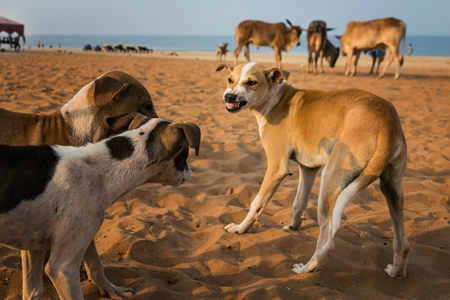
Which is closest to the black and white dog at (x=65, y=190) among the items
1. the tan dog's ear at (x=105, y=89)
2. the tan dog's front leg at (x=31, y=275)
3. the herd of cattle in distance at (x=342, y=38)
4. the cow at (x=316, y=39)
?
the tan dog's front leg at (x=31, y=275)

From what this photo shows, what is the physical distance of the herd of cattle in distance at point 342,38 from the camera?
21047 mm

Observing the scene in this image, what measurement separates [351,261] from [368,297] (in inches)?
23.6

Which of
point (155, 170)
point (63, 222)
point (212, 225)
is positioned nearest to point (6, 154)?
point (63, 222)

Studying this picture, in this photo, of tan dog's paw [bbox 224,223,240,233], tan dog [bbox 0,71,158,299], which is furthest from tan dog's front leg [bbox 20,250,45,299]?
tan dog's paw [bbox 224,223,240,233]

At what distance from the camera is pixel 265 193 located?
4.90m

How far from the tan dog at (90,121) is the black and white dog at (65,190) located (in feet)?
1.74

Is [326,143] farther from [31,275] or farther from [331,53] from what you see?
[331,53]

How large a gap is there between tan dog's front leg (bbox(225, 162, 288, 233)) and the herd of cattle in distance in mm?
16841

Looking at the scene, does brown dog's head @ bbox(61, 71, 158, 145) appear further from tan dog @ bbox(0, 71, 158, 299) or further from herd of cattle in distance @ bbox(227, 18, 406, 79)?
herd of cattle in distance @ bbox(227, 18, 406, 79)

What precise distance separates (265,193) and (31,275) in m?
2.45

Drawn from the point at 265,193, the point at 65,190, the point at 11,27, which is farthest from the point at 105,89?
the point at 11,27

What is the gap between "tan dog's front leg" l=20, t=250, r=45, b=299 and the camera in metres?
3.33

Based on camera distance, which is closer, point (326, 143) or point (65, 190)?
point (65, 190)

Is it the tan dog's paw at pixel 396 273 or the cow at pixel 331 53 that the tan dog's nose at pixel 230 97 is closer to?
the tan dog's paw at pixel 396 273
